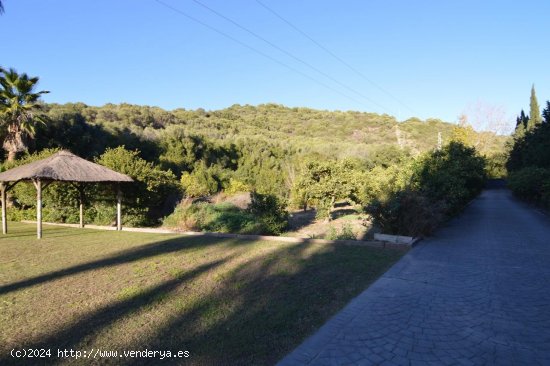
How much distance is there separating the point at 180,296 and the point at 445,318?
3.67 m

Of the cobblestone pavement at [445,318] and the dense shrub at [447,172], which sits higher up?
the dense shrub at [447,172]

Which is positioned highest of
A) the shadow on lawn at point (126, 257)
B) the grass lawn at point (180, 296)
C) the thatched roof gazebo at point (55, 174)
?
the thatched roof gazebo at point (55, 174)

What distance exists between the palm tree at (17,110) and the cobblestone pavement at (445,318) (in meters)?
19.7

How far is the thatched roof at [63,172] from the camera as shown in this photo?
1220 cm

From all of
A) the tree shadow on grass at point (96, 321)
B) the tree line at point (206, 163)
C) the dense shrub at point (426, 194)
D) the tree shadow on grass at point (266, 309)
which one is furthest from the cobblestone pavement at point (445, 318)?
the tree line at point (206, 163)

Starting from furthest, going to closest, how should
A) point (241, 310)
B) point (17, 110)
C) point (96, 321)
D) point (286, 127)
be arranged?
point (286, 127)
point (17, 110)
point (241, 310)
point (96, 321)

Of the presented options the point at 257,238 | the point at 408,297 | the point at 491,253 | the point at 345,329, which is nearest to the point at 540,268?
the point at 491,253

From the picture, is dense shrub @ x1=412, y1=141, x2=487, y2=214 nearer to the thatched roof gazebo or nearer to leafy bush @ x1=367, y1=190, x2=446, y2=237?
leafy bush @ x1=367, y1=190, x2=446, y2=237

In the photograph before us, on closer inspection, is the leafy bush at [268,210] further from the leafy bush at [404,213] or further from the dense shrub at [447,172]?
the dense shrub at [447,172]

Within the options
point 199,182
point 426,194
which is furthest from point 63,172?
point 199,182

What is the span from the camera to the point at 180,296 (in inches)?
224

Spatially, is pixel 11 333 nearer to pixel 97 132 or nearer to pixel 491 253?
pixel 491 253

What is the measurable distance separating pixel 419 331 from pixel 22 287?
6056 mm

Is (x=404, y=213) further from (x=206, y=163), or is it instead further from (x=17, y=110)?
(x=206, y=163)
